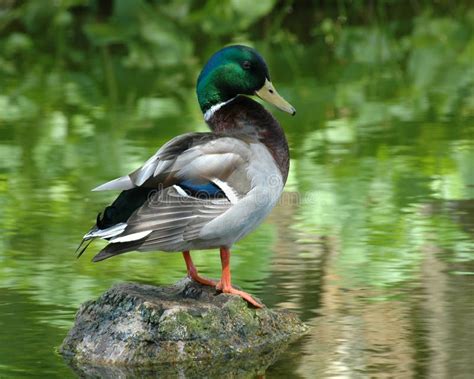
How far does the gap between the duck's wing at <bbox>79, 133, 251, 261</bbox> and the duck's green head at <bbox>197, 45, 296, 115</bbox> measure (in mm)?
344

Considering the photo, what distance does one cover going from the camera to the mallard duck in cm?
520

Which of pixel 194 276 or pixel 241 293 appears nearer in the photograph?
pixel 241 293

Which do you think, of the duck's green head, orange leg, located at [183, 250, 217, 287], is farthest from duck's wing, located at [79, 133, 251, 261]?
the duck's green head

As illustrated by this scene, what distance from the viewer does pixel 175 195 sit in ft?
17.4

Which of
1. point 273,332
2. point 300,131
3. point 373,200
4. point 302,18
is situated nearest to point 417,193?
point 373,200

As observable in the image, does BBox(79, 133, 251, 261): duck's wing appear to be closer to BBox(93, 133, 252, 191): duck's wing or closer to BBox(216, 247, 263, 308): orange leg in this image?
BBox(93, 133, 252, 191): duck's wing

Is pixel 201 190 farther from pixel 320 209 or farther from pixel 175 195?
pixel 320 209

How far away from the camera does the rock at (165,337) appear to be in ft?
16.3

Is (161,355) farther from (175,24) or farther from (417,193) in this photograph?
(175,24)

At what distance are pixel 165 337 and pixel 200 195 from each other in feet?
2.08

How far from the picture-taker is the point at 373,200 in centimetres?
775

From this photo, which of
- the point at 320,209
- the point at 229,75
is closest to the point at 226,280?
the point at 229,75

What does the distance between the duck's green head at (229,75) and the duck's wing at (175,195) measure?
0.34 meters

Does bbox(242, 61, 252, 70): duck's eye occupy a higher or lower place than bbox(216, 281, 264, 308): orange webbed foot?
higher
